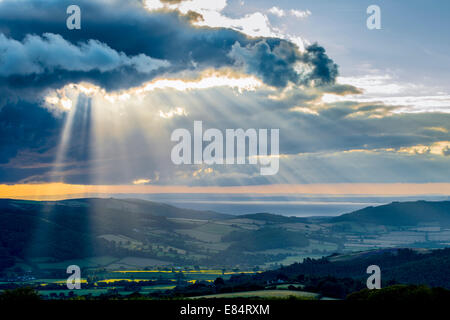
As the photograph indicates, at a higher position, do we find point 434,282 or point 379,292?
point 379,292
